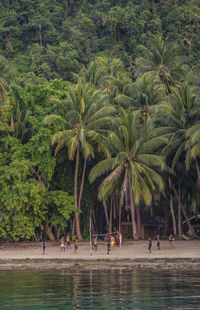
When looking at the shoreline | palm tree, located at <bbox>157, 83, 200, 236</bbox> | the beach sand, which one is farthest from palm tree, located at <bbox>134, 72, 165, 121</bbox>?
the shoreline

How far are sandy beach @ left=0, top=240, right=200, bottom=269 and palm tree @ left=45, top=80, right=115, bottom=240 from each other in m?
4.73

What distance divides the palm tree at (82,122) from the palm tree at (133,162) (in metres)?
1.49

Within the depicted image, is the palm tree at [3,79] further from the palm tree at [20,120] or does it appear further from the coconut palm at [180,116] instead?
the coconut palm at [180,116]

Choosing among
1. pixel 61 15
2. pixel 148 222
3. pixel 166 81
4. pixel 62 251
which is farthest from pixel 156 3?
pixel 62 251

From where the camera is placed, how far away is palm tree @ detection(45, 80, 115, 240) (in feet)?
155

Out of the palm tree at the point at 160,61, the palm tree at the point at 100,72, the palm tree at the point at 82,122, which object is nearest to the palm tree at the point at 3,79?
the palm tree at the point at 82,122

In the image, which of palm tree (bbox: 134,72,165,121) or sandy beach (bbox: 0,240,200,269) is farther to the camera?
palm tree (bbox: 134,72,165,121)

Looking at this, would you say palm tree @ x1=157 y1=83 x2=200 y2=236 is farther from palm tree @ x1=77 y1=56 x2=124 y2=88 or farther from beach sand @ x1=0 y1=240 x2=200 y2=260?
palm tree @ x1=77 y1=56 x2=124 y2=88

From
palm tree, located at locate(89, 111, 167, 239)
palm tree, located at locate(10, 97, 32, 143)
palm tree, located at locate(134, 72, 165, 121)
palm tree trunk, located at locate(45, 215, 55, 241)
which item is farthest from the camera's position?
palm tree, located at locate(134, 72, 165, 121)

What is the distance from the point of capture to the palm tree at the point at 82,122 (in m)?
47.3

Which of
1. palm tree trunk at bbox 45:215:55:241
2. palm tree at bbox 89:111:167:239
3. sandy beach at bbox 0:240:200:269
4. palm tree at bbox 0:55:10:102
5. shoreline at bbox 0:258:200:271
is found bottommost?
shoreline at bbox 0:258:200:271

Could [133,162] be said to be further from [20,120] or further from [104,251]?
[20,120]

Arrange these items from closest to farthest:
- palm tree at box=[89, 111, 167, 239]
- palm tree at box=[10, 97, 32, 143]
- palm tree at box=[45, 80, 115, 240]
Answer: palm tree at box=[89, 111, 167, 239], palm tree at box=[45, 80, 115, 240], palm tree at box=[10, 97, 32, 143]

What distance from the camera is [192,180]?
53938 mm
